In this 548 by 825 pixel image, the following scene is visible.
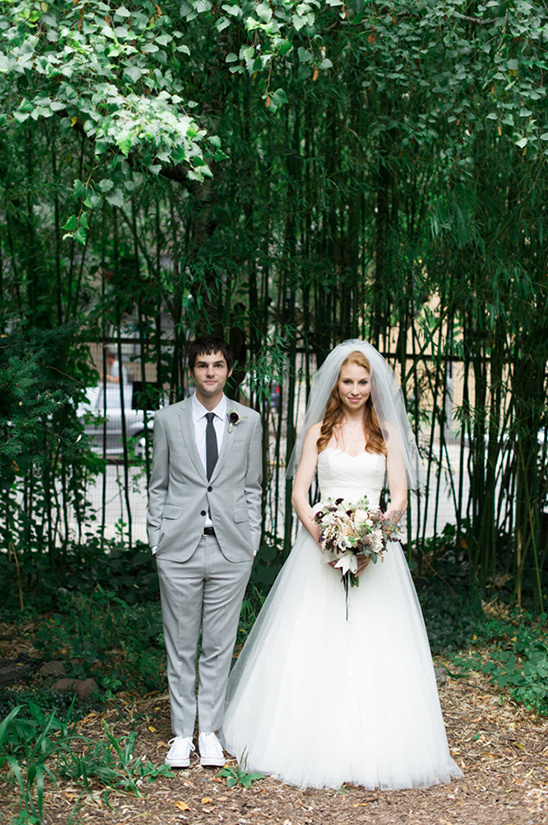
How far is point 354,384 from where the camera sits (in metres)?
2.72

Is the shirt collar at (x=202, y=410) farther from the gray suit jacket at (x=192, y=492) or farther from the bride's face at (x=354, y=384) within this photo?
the bride's face at (x=354, y=384)

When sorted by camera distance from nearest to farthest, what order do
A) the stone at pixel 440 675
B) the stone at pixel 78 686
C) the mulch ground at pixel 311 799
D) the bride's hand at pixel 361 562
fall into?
the mulch ground at pixel 311 799 < the bride's hand at pixel 361 562 < the stone at pixel 78 686 < the stone at pixel 440 675

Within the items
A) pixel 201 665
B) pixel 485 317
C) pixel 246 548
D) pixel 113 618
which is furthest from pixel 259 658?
pixel 485 317

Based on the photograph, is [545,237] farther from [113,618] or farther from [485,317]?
[113,618]

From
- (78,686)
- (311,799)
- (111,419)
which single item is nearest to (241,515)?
(311,799)

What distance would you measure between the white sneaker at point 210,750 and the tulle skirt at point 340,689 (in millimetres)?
70

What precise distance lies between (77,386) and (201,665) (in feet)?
4.32

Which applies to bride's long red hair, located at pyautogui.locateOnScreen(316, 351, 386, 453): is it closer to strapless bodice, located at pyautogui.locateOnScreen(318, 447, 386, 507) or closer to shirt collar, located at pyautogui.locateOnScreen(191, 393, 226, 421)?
strapless bodice, located at pyautogui.locateOnScreen(318, 447, 386, 507)

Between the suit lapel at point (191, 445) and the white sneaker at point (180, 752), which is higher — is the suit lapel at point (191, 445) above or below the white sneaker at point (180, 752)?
above

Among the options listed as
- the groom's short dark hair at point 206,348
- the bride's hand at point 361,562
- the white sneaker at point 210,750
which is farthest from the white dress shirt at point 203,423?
the white sneaker at point 210,750

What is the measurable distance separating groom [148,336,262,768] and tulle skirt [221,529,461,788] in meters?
0.16

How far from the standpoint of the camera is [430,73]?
118 inches

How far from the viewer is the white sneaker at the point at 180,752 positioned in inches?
102

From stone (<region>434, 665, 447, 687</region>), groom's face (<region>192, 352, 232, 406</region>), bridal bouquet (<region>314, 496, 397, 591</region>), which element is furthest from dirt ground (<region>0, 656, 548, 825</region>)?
groom's face (<region>192, 352, 232, 406</region>)
